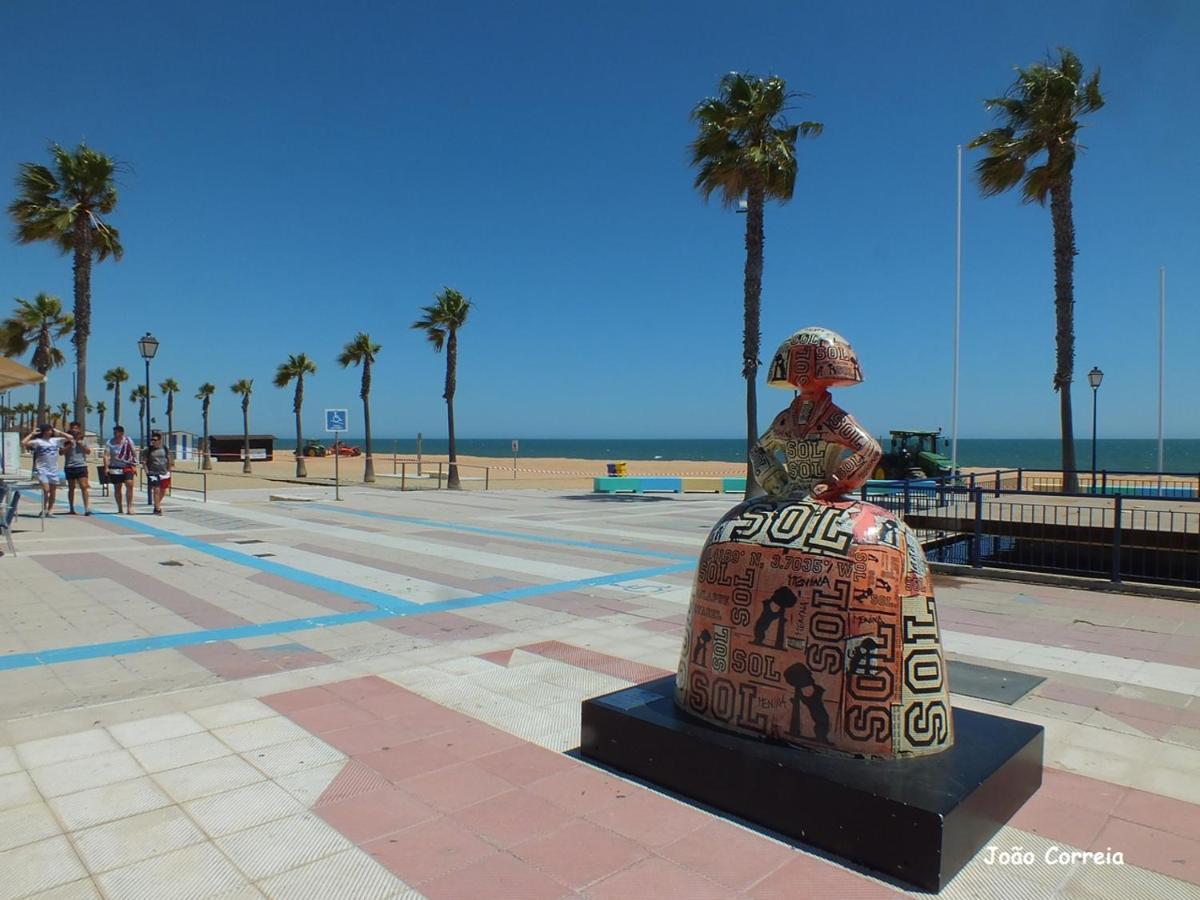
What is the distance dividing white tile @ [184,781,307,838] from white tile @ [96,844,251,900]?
22 centimetres

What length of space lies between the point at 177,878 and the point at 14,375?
13.2 meters

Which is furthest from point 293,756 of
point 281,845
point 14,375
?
point 14,375

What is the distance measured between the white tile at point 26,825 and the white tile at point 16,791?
0.07m

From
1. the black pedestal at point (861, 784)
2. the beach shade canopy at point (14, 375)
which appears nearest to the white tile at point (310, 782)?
the black pedestal at point (861, 784)

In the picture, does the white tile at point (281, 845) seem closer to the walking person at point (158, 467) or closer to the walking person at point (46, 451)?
the walking person at point (46, 451)

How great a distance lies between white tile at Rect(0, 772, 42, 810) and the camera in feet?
12.8

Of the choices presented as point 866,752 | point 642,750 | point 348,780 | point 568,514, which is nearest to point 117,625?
point 348,780

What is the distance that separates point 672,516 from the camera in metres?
19.4

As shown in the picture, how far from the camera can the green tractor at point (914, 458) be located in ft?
86.1

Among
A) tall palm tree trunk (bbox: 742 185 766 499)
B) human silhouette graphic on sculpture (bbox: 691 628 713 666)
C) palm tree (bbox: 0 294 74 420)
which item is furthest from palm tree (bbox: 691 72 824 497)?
palm tree (bbox: 0 294 74 420)

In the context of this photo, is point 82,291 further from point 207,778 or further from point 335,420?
point 207,778

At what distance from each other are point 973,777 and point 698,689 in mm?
1301

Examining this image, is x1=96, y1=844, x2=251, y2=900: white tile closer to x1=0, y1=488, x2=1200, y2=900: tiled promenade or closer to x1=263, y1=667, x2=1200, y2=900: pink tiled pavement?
x1=0, y1=488, x2=1200, y2=900: tiled promenade

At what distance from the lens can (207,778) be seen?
420 cm
